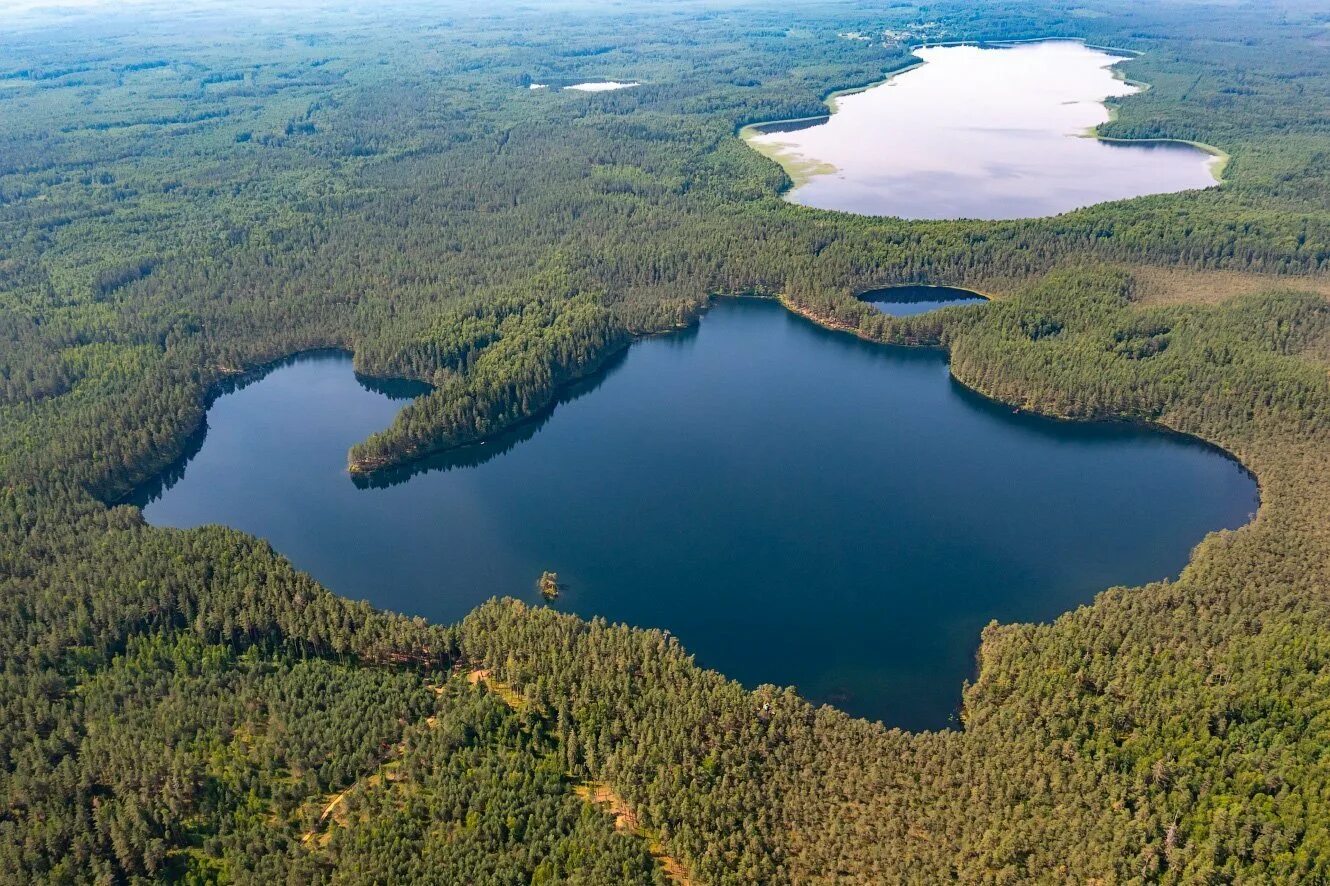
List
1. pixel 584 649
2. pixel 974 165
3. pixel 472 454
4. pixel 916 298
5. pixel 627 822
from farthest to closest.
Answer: pixel 974 165 → pixel 916 298 → pixel 472 454 → pixel 584 649 → pixel 627 822

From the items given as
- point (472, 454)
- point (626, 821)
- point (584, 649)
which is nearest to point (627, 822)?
point (626, 821)

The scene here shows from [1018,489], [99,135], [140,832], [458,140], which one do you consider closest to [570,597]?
[140,832]

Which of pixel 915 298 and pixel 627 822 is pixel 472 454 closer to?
pixel 627 822

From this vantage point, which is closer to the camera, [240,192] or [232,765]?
[232,765]

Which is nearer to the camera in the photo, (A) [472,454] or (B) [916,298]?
(A) [472,454]

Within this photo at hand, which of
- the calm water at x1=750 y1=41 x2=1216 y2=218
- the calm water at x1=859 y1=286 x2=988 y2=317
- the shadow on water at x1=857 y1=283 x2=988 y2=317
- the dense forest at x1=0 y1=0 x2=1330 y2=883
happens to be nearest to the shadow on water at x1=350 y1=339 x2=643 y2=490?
the dense forest at x1=0 y1=0 x2=1330 y2=883

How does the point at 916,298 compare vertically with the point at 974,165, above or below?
below

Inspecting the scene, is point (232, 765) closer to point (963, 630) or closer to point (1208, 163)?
point (963, 630)

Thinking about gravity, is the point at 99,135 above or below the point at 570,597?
above

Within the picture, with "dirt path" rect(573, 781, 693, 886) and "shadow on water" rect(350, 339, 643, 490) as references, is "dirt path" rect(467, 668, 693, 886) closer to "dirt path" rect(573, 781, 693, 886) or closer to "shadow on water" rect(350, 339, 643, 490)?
"dirt path" rect(573, 781, 693, 886)
